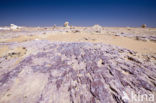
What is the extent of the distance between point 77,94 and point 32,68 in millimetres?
2923

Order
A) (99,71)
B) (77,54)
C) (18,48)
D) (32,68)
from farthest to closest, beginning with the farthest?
(18,48) < (77,54) < (32,68) < (99,71)

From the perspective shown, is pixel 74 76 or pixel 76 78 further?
pixel 74 76

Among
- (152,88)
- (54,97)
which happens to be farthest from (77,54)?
(152,88)

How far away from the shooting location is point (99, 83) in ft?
12.5

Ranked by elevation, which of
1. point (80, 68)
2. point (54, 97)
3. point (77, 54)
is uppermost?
point (77, 54)

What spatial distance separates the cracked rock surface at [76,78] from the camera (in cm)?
343

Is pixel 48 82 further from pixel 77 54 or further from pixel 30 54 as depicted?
pixel 30 54

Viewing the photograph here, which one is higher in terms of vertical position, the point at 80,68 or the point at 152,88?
the point at 80,68

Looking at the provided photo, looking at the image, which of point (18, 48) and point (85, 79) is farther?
point (18, 48)

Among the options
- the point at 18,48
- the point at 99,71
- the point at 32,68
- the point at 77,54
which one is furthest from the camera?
the point at 18,48

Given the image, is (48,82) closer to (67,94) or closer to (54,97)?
(54,97)

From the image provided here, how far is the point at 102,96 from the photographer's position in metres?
3.37

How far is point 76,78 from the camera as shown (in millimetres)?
4113

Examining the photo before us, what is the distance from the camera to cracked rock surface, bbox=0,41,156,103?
343cm
